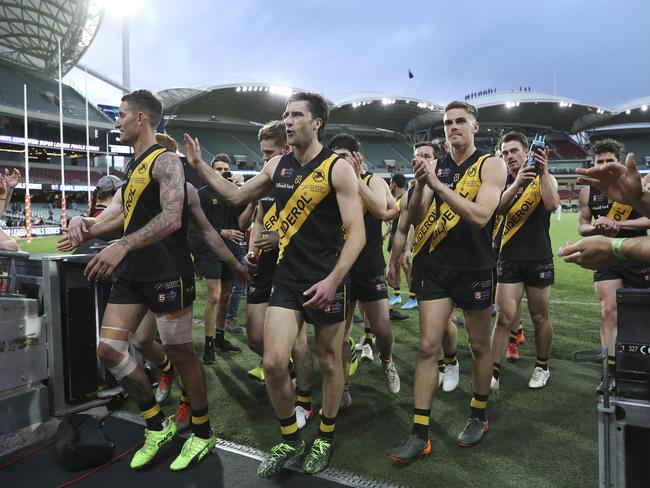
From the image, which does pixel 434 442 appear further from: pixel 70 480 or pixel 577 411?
pixel 70 480

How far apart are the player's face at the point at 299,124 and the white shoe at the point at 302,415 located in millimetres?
1983

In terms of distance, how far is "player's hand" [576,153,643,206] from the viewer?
79.2 inches

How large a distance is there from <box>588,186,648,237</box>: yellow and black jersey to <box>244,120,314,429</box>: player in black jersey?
9.44 feet

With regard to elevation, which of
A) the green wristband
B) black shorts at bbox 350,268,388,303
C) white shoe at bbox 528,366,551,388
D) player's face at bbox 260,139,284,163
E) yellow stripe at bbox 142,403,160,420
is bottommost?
white shoe at bbox 528,366,551,388

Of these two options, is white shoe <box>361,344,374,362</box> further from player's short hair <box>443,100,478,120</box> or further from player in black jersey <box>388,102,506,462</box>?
player's short hair <box>443,100,478,120</box>

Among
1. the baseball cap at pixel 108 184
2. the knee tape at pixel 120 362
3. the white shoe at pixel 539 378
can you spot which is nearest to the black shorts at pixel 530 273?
the white shoe at pixel 539 378

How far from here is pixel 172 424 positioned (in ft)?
10.8

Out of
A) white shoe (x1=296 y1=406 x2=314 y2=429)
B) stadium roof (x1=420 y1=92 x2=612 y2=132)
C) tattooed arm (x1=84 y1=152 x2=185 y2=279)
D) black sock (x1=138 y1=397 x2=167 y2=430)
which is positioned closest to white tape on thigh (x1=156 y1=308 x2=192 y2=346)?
black sock (x1=138 y1=397 x2=167 y2=430)

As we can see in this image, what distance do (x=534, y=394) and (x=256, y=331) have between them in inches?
95.2

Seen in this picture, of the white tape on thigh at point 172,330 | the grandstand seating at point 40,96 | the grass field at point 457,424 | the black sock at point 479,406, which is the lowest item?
the grass field at point 457,424

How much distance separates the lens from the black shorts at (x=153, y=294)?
3.12 m

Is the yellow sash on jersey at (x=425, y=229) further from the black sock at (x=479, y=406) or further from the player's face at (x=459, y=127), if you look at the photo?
the black sock at (x=479, y=406)

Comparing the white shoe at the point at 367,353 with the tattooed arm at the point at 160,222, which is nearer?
the tattooed arm at the point at 160,222

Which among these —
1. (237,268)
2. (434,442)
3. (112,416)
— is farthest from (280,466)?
(112,416)
